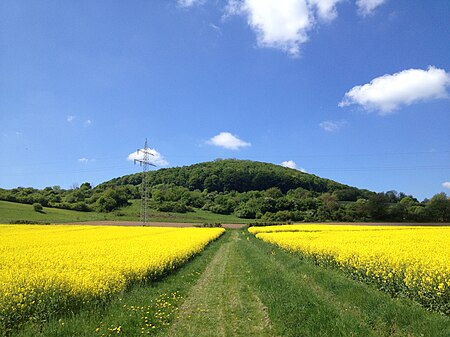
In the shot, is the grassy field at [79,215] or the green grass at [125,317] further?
the grassy field at [79,215]

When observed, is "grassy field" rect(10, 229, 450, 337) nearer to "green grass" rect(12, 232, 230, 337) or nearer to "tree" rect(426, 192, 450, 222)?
"green grass" rect(12, 232, 230, 337)

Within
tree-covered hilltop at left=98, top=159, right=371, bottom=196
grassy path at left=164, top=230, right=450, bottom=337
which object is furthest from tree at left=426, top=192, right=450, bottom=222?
grassy path at left=164, top=230, right=450, bottom=337

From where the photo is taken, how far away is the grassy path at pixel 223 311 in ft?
24.7

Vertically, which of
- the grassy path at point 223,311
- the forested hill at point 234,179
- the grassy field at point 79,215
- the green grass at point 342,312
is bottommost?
the grassy path at point 223,311

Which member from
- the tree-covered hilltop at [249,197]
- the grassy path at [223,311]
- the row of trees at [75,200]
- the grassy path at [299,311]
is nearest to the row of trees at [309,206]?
the tree-covered hilltop at [249,197]

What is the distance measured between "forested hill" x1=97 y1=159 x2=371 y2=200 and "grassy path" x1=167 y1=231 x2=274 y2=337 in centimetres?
11014

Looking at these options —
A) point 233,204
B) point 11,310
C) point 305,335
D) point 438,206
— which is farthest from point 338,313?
point 233,204

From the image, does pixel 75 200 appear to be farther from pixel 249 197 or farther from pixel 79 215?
pixel 249 197

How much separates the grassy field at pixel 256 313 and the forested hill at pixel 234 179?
11127cm

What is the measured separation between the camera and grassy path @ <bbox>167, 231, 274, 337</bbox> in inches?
296

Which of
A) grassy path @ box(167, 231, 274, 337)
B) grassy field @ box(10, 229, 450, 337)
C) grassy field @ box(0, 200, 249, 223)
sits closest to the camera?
grassy field @ box(10, 229, 450, 337)

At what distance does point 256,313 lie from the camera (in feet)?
29.1

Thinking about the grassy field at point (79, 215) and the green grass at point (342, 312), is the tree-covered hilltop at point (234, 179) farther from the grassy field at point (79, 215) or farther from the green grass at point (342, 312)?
the green grass at point (342, 312)

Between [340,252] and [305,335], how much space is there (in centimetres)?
891
